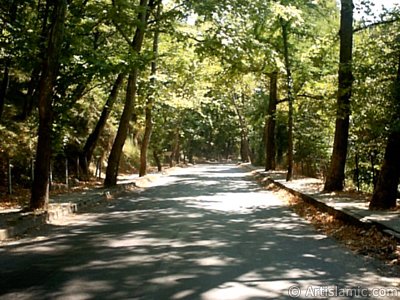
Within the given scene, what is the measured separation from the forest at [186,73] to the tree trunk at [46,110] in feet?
0.08

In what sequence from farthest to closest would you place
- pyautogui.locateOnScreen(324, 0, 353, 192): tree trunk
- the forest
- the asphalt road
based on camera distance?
pyautogui.locateOnScreen(324, 0, 353, 192): tree trunk → the forest → the asphalt road

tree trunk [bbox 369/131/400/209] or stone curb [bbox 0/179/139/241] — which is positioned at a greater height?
tree trunk [bbox 369/131/400/209]

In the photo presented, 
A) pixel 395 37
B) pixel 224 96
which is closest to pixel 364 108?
pixel 395 37

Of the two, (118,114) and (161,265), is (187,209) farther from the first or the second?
(118,114)

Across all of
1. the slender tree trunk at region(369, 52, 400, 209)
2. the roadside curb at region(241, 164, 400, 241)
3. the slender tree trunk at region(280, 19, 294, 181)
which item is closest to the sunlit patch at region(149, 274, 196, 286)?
the roadside curb at region(241, 164, 400, 241)

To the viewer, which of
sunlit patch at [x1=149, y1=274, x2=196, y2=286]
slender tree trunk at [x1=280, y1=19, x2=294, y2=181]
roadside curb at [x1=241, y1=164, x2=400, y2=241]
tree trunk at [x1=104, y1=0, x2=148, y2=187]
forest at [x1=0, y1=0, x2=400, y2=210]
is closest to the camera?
sunlit patch at [x1=149, y1=274, x2=196, y2=286]

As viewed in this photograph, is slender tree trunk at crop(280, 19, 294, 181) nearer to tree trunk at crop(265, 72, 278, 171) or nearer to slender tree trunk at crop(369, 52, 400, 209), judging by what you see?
tree trunk at crop(265, 72, 278, 171)

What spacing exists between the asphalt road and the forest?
298cm

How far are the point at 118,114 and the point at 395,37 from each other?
2174cm

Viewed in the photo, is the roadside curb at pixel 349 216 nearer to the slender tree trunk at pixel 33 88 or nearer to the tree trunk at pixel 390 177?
the tree trunk at pixel 390 177

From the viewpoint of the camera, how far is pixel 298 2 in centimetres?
2314

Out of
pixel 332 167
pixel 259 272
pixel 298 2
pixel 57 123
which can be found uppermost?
pixel 298 2

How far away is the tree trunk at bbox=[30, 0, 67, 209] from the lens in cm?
1264

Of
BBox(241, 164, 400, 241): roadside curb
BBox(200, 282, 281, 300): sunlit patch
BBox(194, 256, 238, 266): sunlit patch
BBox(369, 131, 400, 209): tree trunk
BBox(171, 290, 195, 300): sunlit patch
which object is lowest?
BBox(200, 282, 281, 300): sunlit patch
